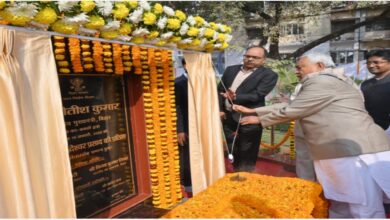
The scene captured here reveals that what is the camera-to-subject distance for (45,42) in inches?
81.4

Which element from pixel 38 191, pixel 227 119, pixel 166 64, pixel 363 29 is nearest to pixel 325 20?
pixel 363 29

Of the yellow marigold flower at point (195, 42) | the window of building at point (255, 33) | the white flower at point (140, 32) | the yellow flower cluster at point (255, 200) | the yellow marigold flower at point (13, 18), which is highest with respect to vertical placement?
the window of building at point (255, 33)

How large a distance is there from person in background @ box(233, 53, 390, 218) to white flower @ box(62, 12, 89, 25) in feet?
6.97

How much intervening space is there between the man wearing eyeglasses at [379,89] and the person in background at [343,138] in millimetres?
1003

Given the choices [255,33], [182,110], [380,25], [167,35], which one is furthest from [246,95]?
[380,25]

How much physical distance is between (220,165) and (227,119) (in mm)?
768

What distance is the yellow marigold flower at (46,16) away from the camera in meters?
1.90

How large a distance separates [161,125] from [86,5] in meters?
1.63

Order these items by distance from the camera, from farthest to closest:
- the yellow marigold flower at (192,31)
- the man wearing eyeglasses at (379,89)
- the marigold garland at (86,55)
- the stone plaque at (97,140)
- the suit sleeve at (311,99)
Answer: the man wearing eyeglasses at (379,89) < the yellow marigold flower at (192,31) < the suit sleeve at (311,99) < the stone plaque at (97,140) < the marigold garland at (86,55)

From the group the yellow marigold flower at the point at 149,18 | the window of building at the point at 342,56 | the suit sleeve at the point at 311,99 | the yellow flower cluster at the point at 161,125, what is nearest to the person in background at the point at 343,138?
the suit sleeve at the point at 311,99

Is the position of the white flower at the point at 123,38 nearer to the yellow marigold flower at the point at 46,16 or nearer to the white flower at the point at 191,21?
the yellow marigold flower at the point at 46,16

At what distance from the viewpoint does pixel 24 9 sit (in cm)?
179

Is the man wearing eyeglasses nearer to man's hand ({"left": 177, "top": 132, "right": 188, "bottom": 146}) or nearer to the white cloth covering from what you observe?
the white cloth covering

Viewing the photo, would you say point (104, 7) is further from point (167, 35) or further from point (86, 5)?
point (167, 35)
